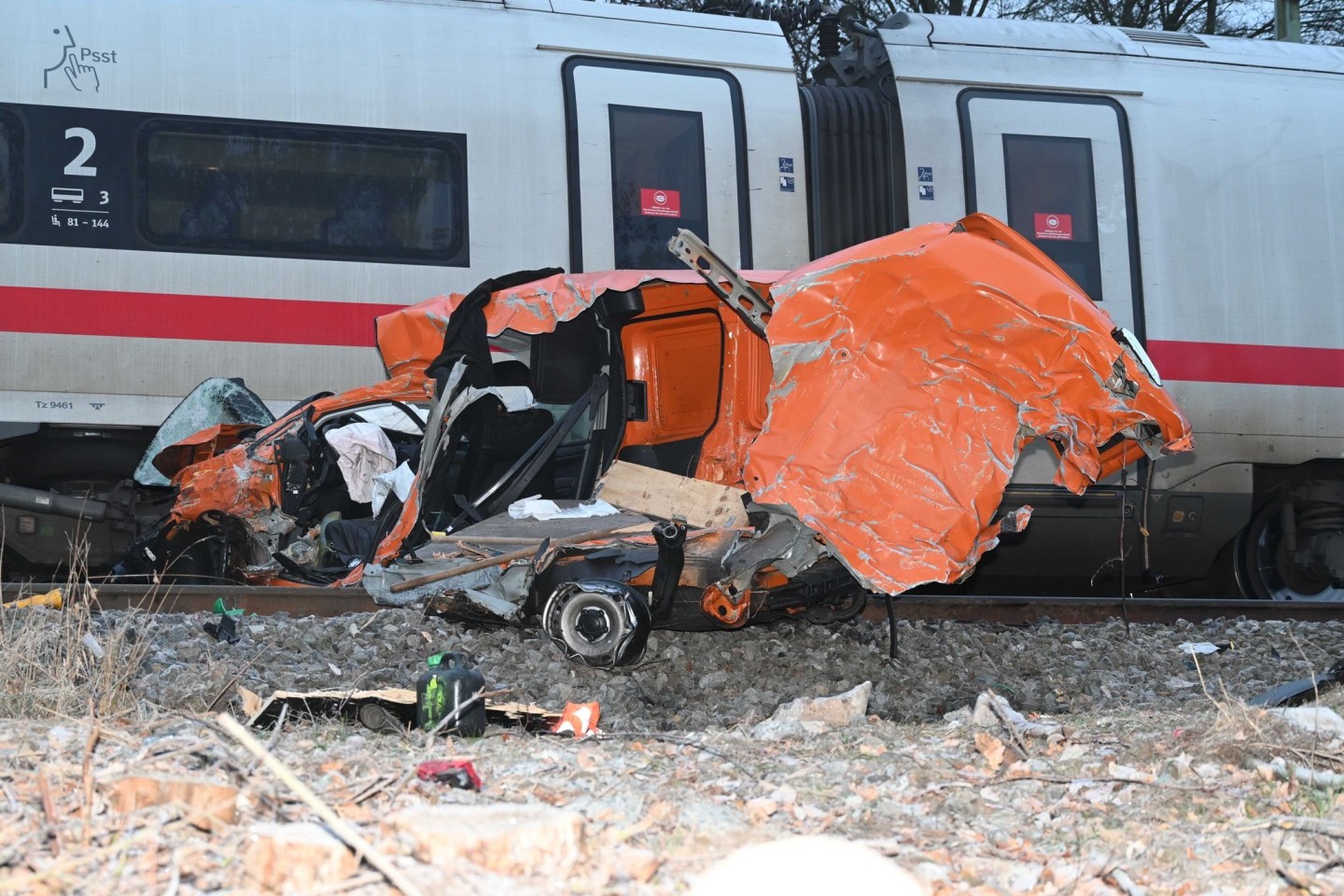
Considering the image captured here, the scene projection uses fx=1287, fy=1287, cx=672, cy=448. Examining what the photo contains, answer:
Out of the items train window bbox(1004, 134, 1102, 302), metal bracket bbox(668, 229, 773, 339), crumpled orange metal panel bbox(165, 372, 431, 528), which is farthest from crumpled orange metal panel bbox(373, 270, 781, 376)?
train window bbox(1004, 134, 1102, 302)

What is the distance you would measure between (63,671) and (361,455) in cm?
267

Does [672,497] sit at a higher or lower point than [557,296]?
lower

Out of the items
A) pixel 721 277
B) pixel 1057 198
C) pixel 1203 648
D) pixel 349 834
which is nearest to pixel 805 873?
pixel 349 834

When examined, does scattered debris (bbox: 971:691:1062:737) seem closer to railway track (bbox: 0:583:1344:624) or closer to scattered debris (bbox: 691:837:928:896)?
scattered debris (bbox: 691:837:928:896)

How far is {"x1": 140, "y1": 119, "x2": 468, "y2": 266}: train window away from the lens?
26.0 feet

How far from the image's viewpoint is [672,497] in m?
6.03

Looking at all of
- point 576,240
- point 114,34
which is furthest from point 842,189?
point 114,34

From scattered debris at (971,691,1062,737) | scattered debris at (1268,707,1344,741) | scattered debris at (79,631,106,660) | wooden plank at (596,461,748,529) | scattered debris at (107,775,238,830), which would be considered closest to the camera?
scattered debris at (107,775,238,830)

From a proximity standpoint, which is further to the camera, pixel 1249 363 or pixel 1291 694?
pixel 1249 363

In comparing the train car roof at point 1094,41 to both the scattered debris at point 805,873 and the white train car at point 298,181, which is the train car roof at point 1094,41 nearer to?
the white train car at point 298,181

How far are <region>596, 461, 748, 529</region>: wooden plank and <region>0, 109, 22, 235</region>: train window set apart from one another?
4143mm

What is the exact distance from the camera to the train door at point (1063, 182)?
8.83 meters

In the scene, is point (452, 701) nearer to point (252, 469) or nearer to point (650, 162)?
point (252, 469)

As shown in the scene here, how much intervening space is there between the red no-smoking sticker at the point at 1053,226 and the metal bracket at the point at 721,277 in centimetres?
398
